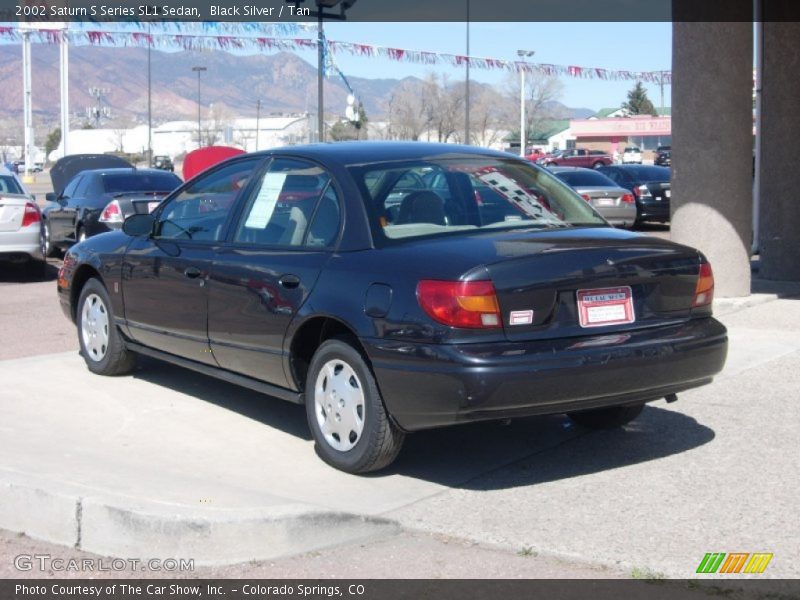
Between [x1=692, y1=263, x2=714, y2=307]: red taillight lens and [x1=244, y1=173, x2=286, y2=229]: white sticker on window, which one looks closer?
[x1=692, y1=263, x2=714, y2=307]: red taillight lens

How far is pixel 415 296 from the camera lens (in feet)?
16.9

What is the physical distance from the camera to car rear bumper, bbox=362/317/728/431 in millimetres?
4988

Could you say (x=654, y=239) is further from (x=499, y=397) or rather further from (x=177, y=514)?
(x=177, y=514)

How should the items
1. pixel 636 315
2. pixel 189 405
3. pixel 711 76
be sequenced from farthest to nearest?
pixel 711 76 < pixel 189 405 < pixel 636 315

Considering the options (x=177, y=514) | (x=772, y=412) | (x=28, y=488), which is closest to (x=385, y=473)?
(x=177, y=514)

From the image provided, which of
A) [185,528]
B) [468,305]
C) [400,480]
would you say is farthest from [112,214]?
[185,528]

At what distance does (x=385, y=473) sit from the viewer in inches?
225

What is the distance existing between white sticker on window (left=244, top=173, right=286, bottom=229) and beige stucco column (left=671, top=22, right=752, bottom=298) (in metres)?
5.76

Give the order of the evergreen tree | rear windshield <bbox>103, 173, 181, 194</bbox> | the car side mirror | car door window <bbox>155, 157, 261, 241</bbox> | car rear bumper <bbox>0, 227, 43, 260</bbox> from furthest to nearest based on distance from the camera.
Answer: the evergreen tree < rear windshield <bbox>103, 173, 181, 194</bbox> < car rear bumper <bbox>0, 227, 43, 260</bbox> < the car side mirror < car door window <bbox>155, 157, 261, 241</bbox>

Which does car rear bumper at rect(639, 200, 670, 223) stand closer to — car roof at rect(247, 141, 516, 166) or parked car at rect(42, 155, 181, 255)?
parked car at rect(42, 155, 181, 255)

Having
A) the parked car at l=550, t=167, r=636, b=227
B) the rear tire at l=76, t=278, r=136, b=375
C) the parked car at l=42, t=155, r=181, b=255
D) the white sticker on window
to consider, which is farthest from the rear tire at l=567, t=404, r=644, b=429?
the parked car at l=550, t=167, r=636, b=227

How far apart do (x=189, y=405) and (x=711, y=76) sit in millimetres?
6271

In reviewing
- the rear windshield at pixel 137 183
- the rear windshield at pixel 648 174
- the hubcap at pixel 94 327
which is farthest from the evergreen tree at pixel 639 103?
the hubcap at pixel 94 327

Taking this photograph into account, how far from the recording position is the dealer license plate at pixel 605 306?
17.2 ft
